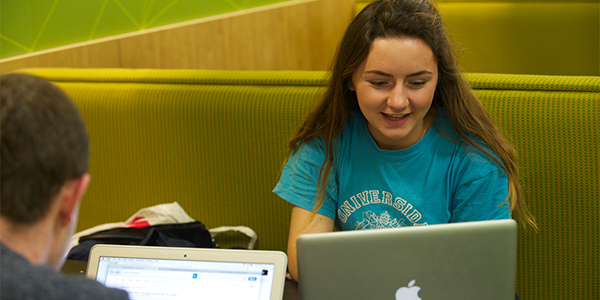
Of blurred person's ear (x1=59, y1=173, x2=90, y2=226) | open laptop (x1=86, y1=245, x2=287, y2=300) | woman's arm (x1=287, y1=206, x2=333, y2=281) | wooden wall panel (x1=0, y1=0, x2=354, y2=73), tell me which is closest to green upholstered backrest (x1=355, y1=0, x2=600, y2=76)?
wooden wall panel (x1=0, y1=0, x2=354, y2=73)

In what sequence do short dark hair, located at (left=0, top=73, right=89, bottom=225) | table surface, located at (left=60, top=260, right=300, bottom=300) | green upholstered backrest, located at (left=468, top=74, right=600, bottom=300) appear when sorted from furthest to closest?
green upholstered backrest, located at (left=468, top=74, right=600, bottom=300)
table surface, located at (left=60, top=260, right=300, bottom=300)
short dark hair, located at (left=0, top=73, right=89, bottom=225)

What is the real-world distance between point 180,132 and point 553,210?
3.72 feet

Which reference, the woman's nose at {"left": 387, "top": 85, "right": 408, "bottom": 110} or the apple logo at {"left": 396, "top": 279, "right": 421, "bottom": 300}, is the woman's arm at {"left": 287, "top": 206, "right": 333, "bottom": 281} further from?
the apple logo at {"left": 396, "top": 279, "right": 421, "bottom": 300}

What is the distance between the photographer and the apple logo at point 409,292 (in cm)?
78

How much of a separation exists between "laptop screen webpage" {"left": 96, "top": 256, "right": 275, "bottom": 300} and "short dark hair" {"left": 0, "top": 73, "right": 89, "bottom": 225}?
0.42m

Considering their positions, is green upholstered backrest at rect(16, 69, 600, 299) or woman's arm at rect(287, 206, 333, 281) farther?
green upholstered backrest at rect(16, 69, 600, 299)

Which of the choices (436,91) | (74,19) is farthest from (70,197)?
(74,19)

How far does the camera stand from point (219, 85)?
5.64 feet

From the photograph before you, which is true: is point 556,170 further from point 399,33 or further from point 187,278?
point 187,278

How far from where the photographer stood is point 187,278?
0.90 metres

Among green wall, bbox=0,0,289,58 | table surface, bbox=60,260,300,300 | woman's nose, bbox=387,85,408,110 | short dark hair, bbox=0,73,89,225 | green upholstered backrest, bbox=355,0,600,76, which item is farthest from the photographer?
green upholstered backrest, bbox=355,0,600,76

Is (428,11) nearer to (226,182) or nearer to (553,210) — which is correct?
(553,210)

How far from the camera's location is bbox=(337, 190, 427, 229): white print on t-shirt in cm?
119

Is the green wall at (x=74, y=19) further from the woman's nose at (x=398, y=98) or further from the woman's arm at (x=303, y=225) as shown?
the woman's nose at (x=398, y=98)
